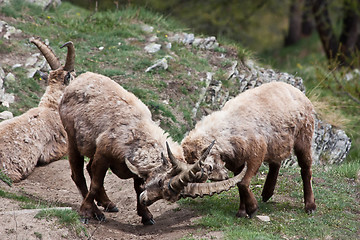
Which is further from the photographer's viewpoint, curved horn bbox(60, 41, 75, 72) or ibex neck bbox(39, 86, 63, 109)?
ibex neck bbox(39, 86, 63, 109)

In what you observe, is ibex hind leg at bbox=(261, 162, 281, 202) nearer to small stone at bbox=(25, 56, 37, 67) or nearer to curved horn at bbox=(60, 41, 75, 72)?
curved horn at bbox=(60, 41, 75, 72)

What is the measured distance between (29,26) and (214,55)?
5786 mm

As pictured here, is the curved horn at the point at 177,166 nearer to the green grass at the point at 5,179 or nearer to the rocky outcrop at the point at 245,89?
the green grass at the point at 5,179

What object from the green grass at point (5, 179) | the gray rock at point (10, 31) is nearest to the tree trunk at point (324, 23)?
the gray rock at point (10, 31)

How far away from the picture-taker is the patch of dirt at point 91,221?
6656 millimetres

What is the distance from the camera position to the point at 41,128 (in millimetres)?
10836

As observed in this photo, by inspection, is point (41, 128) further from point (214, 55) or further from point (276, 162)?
point (214, 55)

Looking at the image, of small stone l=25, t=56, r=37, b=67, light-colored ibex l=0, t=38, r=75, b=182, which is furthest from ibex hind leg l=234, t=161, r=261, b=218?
small stone l=25, t=56, r=37, b=67

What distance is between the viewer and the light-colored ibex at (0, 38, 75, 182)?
988 centimetres

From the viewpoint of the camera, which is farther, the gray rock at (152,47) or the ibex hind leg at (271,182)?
the gray rock at (152,47)

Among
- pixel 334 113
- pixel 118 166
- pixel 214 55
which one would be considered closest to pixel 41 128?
pixel 118 166

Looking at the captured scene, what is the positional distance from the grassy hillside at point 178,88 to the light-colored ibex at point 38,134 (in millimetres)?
1506

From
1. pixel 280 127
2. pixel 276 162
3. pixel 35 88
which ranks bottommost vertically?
pixel 35 88

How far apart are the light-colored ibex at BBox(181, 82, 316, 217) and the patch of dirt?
990 millimetres
